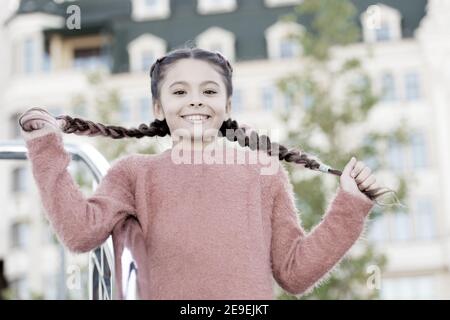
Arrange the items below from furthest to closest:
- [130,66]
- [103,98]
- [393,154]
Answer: [130,66]
[393,154]
[103,98]

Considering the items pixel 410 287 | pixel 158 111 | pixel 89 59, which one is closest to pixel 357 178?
pixel 158 111

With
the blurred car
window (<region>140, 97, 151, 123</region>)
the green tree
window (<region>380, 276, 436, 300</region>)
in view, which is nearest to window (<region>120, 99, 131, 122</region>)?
window (<region>140, 97, 151, 123</region>)

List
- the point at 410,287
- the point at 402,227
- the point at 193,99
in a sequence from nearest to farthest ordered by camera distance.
A: 1. the point at 193,99
2. the point at 410,287
3. the point at 402,227

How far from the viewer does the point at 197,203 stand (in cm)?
100

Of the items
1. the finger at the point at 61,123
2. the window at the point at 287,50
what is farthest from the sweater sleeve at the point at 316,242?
the window at the point at 287,50

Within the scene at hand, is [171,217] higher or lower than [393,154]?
lower

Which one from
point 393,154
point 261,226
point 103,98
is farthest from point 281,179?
point 393,154

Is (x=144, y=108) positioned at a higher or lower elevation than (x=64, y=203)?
higher

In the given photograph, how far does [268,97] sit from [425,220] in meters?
2.62

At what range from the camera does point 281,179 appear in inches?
42.7

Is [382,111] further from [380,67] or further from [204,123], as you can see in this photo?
[204,123]

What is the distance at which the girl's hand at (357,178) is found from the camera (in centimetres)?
101

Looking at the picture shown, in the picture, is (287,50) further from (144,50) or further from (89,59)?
(89,59)

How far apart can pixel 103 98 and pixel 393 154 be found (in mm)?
5132
